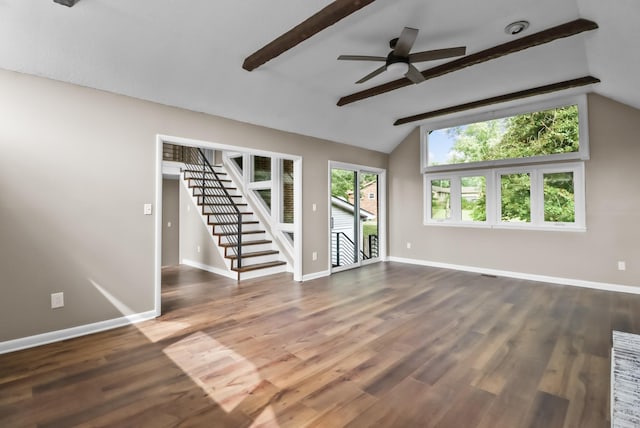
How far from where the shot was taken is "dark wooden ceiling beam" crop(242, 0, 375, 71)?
8.34 ft

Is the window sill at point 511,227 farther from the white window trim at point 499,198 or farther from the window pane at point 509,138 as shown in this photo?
the window pane at point 509,138

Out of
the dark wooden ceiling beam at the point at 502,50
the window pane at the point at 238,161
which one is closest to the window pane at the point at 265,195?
the window pane at the point at 238,161

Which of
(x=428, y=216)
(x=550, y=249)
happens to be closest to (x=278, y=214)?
(x=428, y=216)

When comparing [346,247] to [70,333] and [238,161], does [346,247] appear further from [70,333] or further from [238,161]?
[70,333]

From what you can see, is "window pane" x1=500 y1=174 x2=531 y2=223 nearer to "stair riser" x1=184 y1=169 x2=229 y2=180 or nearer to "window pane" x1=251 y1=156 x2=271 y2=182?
"window pane" x1=251 y1=156 x2=271 y2=182

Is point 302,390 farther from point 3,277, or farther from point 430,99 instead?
point 430,99

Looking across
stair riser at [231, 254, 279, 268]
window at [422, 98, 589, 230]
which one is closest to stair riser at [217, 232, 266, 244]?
stair riser at [231, 254, 279, 268]

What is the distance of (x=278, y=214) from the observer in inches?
251

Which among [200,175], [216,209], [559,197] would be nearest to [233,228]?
[216,209]

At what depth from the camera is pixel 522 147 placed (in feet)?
18.0

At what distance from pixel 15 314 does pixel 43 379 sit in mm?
923

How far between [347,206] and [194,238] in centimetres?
339

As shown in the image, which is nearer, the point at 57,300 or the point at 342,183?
the point at 57,300

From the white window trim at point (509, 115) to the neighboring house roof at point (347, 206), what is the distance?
1530 mm
